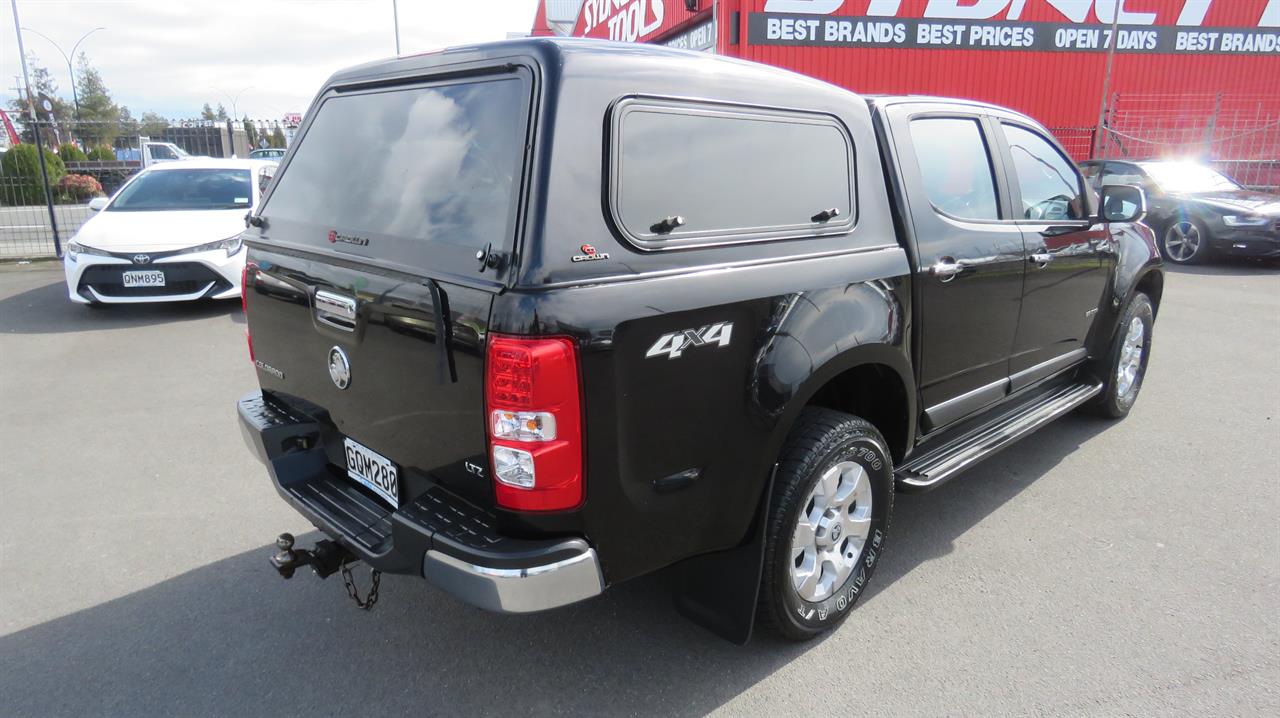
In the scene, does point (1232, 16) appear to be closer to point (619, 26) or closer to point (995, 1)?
point (995, 1)

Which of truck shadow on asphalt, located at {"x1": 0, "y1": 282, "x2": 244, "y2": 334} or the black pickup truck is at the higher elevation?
the black pickup truck

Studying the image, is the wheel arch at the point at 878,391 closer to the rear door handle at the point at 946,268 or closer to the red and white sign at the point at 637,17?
the rear door handle at the point at 946,268

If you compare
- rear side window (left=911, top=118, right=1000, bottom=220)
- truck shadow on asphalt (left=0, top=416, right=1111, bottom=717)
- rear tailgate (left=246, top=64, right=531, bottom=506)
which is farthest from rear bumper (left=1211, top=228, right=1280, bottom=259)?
rear tailgate (left=246, top=64, right=531, bottom=506)

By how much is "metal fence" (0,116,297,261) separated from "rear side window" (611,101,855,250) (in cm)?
1294

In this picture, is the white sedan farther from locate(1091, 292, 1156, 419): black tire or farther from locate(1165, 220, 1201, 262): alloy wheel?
locate(1165, 220, 1201, 262): alloy wheel

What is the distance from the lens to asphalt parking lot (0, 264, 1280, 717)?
2762 millimetres

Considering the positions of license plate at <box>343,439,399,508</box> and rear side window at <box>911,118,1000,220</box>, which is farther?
rear side window at <box>911,118,1000,220</box>

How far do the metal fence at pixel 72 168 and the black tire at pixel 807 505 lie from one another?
13.2m

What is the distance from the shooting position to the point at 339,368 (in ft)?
9.10

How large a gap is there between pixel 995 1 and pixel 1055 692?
20.8 metres

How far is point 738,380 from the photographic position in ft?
8.30

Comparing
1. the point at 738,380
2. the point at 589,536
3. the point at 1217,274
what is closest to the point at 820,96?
the point at 738,380

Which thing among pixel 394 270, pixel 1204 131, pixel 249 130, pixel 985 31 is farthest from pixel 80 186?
pixel 1204 131

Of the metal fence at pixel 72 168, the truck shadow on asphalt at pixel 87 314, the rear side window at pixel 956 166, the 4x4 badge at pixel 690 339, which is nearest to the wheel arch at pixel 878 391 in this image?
the 4x4 badge at pixel 690 339
